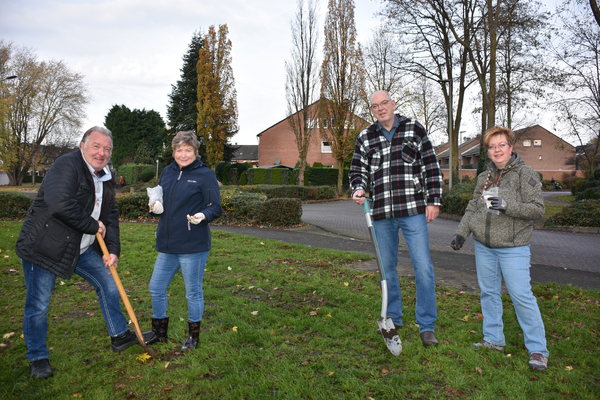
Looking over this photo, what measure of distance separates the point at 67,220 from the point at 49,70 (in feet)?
155

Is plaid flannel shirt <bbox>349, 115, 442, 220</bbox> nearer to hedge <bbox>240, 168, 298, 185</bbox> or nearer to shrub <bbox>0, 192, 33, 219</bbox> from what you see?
shrub <bbox>0, 192, 33, 219</bbox>

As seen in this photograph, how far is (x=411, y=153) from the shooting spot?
384cm

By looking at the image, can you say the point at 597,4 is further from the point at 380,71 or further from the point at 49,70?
the point at 49,70

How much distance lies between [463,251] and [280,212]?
228 inches

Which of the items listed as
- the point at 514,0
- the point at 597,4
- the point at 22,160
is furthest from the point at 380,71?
the point at 22,160

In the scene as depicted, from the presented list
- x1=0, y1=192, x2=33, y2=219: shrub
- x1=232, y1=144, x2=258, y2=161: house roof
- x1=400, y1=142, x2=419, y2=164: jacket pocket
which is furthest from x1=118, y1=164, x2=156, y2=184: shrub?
x1=400, y1=142, x2=419, y2=164: jacket pocket

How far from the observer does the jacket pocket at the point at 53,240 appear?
10.4ft

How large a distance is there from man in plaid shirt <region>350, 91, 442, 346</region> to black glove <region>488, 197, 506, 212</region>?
42 centimetres

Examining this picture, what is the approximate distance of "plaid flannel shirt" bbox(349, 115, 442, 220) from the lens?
148 inches

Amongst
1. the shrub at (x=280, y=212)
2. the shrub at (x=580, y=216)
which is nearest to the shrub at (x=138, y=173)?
the shrub at (x=280, y=212)

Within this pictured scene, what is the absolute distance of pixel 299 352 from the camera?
3775 millimetres

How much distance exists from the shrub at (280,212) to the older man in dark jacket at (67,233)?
32.5 ft

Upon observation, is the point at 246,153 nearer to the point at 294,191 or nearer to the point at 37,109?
the point at 37,109

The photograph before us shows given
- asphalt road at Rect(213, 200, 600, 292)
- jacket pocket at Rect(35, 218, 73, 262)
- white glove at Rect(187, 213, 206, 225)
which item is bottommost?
asphalt road at Rect(213, 200, 600, 292)
